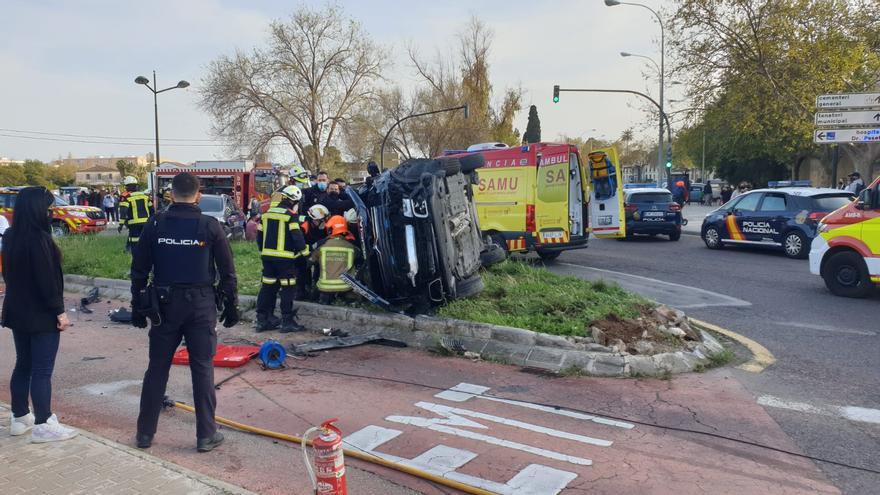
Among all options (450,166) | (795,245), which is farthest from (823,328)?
(795,245)

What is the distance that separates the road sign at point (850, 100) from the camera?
600 inches

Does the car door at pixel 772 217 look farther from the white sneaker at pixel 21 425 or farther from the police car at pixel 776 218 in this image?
the white sneaker at pixel 21 425

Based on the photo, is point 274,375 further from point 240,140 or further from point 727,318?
point 240,140

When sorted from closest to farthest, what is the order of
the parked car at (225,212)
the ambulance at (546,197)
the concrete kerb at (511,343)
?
the concrete kerb at (511,343), the ambulance at (546,197), the parked car at (225,212)

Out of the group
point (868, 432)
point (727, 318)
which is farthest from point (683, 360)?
point (727, 318)

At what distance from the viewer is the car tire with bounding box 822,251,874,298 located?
9492 millimetres

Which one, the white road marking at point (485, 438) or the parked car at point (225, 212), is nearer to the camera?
the white road marking at point (485, 438)

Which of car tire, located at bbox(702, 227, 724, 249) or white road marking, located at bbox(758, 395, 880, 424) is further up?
car tire, located at bbox(702, 227, 724, 249)

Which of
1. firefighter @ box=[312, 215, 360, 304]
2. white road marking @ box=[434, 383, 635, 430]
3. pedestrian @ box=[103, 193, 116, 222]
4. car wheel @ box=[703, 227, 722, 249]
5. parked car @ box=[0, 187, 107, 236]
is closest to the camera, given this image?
white road marking @ box=[434, 383, 635, 430]

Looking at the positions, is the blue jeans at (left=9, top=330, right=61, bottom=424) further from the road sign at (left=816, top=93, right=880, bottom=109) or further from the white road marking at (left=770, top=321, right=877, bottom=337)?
the road sign at (left=816, top=93, right=880, bottom=109)

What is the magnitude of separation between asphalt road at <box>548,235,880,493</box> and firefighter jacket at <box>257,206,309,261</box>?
16.2ft

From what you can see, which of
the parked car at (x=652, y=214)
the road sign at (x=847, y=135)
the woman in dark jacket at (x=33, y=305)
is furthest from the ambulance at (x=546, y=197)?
the woman in dark jacket at (x=33, y=305)

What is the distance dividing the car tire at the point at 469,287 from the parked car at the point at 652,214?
11.2 meters

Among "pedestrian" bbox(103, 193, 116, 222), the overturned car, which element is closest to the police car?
the overturned car
